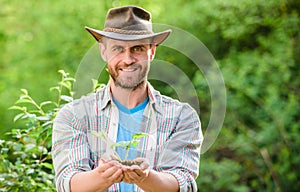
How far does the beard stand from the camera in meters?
2.65

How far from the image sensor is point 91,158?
8.81 ft

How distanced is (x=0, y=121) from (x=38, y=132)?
323cm

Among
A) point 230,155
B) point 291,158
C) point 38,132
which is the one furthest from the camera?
point 230,155

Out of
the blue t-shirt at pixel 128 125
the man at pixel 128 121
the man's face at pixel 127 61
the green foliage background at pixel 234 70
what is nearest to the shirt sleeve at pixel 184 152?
the man at pixel 128 121

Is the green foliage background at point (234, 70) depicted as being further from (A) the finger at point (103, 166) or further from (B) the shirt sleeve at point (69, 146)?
(A) the finger at point (103, 166)

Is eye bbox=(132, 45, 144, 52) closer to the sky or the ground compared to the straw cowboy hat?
closer to the ground

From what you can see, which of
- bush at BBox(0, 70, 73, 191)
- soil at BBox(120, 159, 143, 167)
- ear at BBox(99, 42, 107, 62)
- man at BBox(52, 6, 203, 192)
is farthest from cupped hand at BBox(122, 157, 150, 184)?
bush at BBox(0, 70, 73, 191)

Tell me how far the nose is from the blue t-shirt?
0.22m

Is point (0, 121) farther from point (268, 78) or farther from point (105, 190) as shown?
point (105, 190)

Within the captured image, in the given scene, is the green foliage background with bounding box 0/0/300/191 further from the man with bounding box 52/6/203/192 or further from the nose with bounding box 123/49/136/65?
the nose with bounding box 123/49/136/65

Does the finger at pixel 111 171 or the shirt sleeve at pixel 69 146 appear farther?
the shirt sleeve at pixel 69 146

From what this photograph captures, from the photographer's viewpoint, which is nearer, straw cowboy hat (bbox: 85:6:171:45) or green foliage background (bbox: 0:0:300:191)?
straw cowboy hat (bbox: 85:6:171:45)

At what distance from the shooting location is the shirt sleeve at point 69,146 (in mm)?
2607

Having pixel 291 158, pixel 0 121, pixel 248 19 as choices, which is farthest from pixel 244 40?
pixel 0 121
